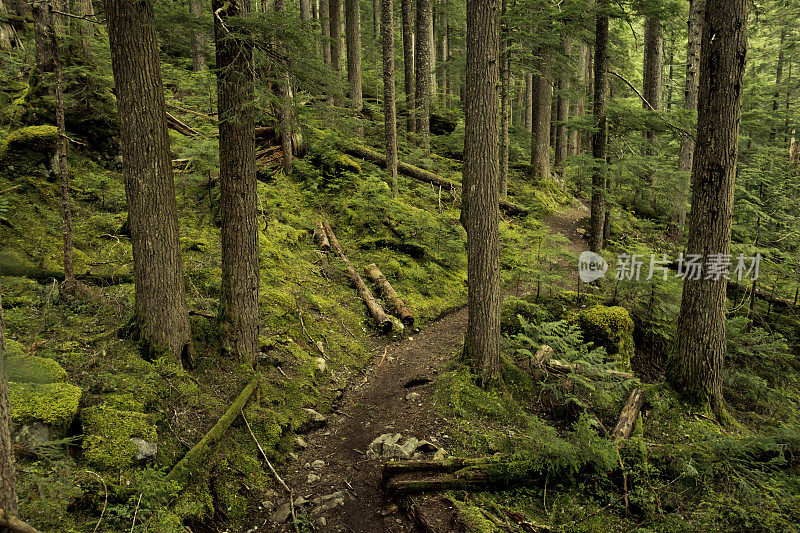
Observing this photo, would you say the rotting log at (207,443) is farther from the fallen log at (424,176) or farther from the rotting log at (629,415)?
the fallen log at (424,176)

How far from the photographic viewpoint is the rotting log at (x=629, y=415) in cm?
582

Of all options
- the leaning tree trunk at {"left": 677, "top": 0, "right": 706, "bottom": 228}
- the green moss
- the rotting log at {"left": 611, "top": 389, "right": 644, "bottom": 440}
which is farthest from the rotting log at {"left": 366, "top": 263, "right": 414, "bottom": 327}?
the leaning tree trunk at {"left": 677, "top": 0, "right": 706, "bottom": 228}

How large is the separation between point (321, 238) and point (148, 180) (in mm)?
5874

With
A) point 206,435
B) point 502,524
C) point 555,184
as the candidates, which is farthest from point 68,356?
point 555,184

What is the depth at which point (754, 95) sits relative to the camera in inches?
850

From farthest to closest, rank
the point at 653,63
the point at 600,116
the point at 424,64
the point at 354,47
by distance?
1. the point at 354,47
2. the point at 653,63
3. the point at 424,64
4. the point at 600,116

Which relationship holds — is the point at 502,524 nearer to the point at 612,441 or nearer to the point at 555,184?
the point at 612,441

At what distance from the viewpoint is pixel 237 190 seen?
5988 millimetres

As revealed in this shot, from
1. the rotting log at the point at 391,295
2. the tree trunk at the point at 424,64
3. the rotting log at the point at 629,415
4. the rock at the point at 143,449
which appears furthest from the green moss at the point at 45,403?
the tree trunk at the point at 424,64

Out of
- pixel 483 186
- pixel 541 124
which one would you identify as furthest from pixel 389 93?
pixel 541 124

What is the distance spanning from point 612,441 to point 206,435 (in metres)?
5.09

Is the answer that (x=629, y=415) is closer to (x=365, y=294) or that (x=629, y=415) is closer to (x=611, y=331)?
(x=611, y=331)

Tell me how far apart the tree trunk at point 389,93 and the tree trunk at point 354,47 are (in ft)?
10.4

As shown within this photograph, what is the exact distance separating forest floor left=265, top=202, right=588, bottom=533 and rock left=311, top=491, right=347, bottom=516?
4cm
